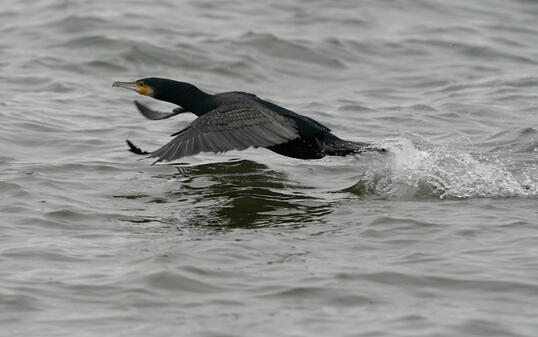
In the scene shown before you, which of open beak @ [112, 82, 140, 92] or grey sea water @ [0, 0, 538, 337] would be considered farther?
open beak @ [112, 82, 140, 92]

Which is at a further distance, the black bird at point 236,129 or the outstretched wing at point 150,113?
the outstretched wing at point 150,113

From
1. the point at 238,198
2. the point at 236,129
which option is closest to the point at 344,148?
the point at 238,198

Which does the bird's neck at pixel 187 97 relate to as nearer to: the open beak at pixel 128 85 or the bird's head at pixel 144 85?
the bird's head at pixel 144 85

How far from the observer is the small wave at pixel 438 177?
6824mm

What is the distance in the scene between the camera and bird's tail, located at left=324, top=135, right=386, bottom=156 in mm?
7215

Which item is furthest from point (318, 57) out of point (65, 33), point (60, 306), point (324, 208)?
point (60, 306)

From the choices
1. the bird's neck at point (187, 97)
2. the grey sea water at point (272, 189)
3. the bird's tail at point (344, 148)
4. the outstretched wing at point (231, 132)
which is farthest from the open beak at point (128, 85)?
the bird's tail at point (344, 148)

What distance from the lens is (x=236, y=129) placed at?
258 inches

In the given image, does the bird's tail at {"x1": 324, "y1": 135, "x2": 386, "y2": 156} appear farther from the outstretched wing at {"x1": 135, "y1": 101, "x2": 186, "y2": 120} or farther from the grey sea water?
the outstretched wing at {"x1": 135, "y1": 101, "x2": 186, "y2": 120}

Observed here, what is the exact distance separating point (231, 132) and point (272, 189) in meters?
0.93

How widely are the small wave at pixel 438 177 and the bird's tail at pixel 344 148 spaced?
0.19 metres

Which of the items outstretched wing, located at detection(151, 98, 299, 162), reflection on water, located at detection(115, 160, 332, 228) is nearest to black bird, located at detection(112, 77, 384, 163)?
outstretched wing, located at detection(151, 98, 299, 162)

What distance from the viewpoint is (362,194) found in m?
7.00

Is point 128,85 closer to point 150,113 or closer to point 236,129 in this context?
point 150,113
